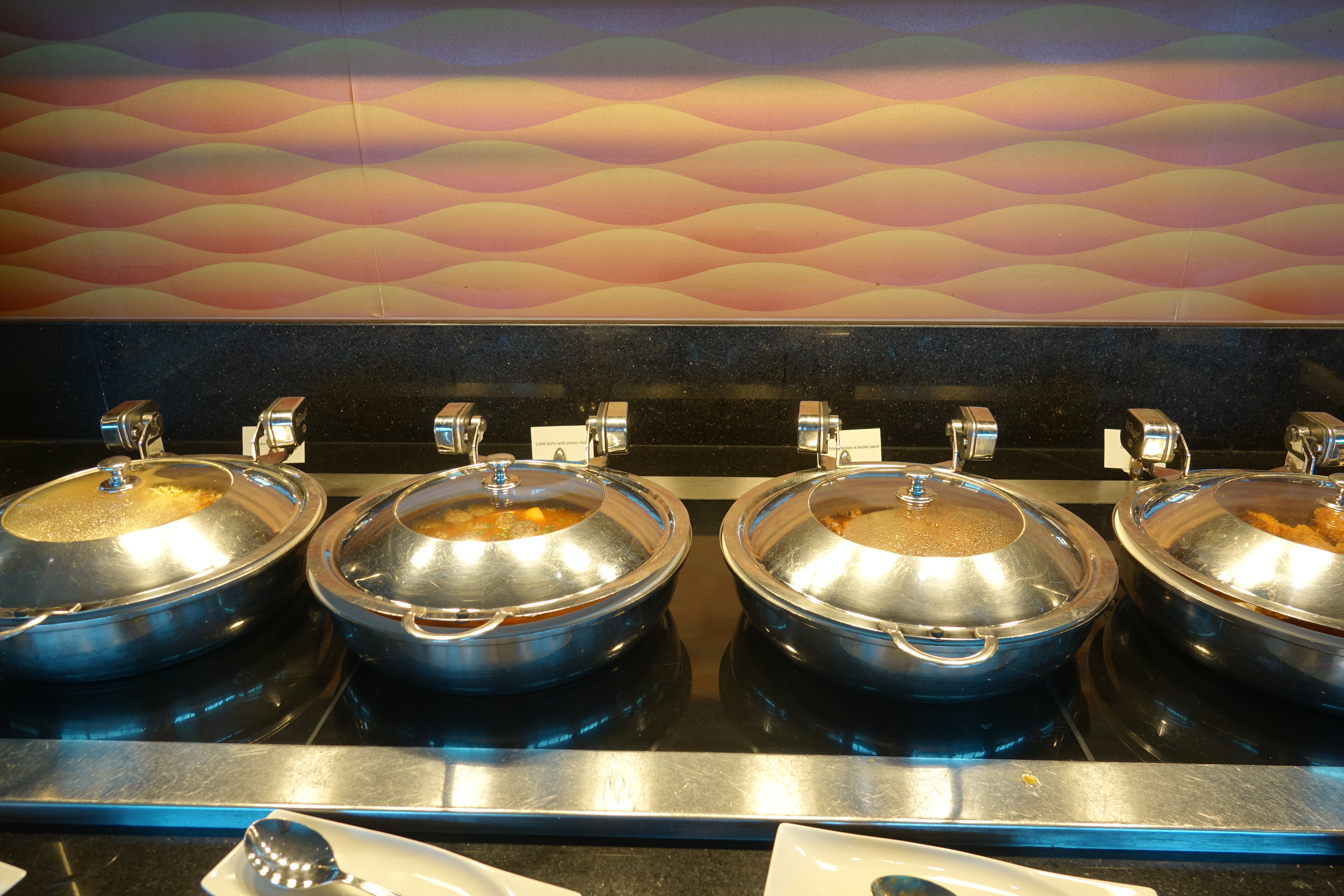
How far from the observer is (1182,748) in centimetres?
89

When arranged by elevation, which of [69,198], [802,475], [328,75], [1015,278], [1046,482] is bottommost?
[1046,482]

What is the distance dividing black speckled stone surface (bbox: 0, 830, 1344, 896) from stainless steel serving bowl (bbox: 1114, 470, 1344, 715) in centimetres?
20

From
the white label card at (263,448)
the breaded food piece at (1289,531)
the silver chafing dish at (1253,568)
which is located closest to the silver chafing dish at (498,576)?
the white label card at (263,448)

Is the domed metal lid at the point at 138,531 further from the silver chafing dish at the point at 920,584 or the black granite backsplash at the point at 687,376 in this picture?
the silver chafing dish at the point at 920,584

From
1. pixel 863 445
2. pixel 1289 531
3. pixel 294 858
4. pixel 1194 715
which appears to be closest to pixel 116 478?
pixel 294 858

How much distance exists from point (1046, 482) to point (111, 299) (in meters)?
1.87

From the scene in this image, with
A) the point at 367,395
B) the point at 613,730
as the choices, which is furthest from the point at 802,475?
the point at 367,395

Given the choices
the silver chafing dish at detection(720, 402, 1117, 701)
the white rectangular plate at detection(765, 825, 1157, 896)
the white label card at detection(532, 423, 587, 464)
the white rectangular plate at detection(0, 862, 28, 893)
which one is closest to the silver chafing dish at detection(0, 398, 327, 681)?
the white rectangular plate at detection(0, 862, 28, 893)

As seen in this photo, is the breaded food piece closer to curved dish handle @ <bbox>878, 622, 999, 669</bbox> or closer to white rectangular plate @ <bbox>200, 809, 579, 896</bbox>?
curved dish handle @ <bbox>878, 622, 999, 669</bbox>

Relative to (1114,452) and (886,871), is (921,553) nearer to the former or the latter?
(886,871)

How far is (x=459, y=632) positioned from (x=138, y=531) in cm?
47

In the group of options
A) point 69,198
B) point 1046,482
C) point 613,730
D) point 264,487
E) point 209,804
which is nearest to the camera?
point 209,804

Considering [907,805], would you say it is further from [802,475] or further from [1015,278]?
[1015,278]

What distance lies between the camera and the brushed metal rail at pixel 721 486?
4.64ft
